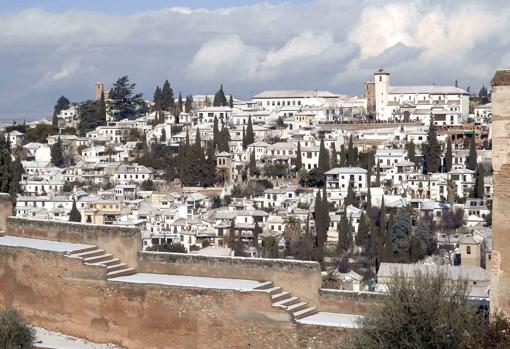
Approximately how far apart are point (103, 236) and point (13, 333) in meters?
2.62

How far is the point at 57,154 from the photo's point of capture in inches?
2992

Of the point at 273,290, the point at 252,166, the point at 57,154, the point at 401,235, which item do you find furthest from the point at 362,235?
→ the point at 273,290

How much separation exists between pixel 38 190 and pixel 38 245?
2200 inches

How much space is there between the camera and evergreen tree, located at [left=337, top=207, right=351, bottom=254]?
49656mm

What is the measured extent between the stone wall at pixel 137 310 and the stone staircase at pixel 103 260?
0.13m

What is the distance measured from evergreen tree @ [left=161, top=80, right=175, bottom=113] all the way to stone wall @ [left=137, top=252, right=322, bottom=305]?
74543 millimetres

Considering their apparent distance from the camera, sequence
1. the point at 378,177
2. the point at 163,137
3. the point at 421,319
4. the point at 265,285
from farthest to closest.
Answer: the point at 163,137 < the point at 378,177 < the point at 265,285 < the point at 421,319

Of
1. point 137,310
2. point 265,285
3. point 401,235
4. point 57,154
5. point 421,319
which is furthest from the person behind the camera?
point 57,154

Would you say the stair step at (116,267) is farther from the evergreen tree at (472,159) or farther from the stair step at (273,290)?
the evergreen tree at (472,159)

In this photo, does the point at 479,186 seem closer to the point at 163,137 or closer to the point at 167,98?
the point at 163,137

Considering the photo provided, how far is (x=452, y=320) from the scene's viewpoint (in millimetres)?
9914

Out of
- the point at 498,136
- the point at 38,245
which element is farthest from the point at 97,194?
the point at 498,136

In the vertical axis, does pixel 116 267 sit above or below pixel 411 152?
below

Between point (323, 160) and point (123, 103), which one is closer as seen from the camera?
point (323, 160)
